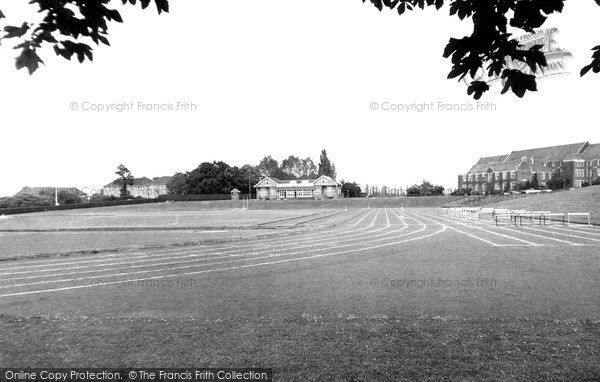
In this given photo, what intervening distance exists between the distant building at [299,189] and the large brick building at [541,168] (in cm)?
4500

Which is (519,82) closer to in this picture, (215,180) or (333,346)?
(333,346)

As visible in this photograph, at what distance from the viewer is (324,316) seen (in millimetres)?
5410

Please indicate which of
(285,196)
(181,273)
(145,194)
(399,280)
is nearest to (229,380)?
(399,280)

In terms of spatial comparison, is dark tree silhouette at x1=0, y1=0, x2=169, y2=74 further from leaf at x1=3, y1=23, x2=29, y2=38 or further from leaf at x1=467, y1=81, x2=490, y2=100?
leaf at x1=467, y1=81, x2=490, y2=100

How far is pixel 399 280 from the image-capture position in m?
8.00

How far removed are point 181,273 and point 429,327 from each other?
674cm

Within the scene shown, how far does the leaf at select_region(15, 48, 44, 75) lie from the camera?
3.63 metres

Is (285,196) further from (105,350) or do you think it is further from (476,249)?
(105,350)

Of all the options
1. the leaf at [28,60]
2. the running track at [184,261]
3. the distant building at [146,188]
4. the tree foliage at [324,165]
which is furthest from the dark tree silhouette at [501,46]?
the distant building at [146,188]

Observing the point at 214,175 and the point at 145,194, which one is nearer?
the point at 214,175

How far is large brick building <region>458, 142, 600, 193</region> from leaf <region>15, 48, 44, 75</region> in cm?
10863

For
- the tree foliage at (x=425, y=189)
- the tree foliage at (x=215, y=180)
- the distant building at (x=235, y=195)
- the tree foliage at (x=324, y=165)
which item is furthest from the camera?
the tree foliage at (x=324, y=165)

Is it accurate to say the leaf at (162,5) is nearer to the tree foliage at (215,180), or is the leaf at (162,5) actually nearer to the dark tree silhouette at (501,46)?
the dark tree silhouette at (501,46)

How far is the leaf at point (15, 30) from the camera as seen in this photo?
3521mm
